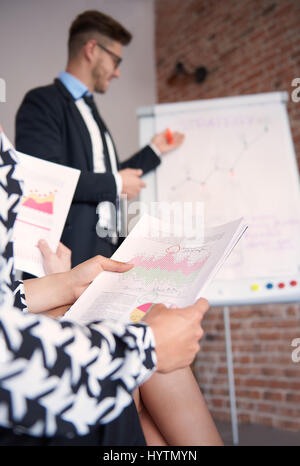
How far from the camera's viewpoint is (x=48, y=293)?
74 cm

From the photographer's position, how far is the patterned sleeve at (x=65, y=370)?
1.24 feet

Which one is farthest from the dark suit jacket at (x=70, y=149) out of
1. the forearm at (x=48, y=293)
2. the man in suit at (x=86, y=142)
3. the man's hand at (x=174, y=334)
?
the man's hand at (x=174, y=334)

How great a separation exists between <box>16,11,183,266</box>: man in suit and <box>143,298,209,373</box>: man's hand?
2.75 feet

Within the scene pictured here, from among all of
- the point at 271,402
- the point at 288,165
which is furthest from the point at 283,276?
the point at 271,402

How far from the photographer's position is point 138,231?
75cm

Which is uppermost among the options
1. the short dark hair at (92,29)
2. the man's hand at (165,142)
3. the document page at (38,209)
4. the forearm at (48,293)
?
the short dark hair at (92,29)

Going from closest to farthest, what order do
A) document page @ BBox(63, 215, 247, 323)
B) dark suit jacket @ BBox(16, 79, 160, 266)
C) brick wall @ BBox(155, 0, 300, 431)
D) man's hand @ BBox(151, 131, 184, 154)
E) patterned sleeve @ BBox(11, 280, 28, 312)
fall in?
document page @ BBox(63, 215, 247, 323), patterned sleeve @ BBox(11, 280, 28, 312), dark suit jacket @ BBox(16, 79, 160, 266), man's hand @ BBox(151, 131, 184, 154), brick wall @ BBox(155, 0, 300, 431)

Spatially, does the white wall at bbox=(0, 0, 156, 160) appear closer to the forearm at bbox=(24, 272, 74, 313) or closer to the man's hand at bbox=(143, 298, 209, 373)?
the forearm at bbox=(24, 272, 74, 313)

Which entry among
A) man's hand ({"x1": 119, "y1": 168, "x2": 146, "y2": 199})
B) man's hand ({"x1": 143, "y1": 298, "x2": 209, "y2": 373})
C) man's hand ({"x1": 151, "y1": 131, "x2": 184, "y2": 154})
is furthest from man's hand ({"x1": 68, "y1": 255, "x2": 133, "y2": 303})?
man's hand ({"x1": 151, "y1": 131, "x2": 184, "y2": 154})

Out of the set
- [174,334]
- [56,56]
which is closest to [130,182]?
[174,334]

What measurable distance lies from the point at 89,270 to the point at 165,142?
1.13 m

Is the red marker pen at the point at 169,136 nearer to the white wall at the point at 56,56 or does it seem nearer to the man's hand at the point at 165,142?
the man's hand at the point at 165,142

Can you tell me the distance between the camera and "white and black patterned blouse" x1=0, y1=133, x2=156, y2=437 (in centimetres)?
38

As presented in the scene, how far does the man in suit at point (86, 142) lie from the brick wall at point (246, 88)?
3.77 ft
